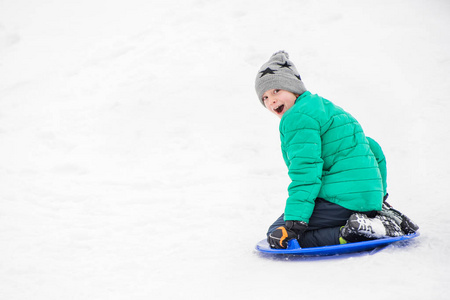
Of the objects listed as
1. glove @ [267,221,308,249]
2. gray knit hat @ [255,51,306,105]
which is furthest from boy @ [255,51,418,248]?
gray knit hat @ [255,51,306,105]

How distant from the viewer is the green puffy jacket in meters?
1.91

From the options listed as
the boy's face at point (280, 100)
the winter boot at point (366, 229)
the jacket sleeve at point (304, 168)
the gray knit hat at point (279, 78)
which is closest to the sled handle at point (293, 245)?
the jacket sleeve at point (304, 168)

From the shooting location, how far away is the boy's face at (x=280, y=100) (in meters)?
2.15

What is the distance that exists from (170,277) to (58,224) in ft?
4.09

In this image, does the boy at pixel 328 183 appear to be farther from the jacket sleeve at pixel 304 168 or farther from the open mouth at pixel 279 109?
the open mouth at pixel 279 109

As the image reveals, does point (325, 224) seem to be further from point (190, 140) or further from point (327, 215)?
point (190, 140)

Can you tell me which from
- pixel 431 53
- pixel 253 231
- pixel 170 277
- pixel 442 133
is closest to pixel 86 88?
pixel 253 231

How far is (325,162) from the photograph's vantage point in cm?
200

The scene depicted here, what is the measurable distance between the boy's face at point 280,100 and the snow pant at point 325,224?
568 millimetres

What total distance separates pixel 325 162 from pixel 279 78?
1.81ft

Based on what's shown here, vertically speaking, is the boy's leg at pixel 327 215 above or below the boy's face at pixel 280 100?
below

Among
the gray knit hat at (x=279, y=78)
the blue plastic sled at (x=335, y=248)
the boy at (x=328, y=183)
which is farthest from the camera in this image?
the gray knit hat at (x=279, y=78)

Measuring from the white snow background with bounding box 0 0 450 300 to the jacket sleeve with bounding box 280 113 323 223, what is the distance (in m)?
0.27

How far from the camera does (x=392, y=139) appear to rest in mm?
3904
